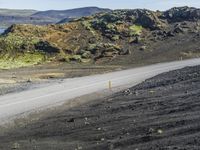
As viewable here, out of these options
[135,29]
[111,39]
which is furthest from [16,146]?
[135,29]

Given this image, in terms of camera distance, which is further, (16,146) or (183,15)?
(183,15)

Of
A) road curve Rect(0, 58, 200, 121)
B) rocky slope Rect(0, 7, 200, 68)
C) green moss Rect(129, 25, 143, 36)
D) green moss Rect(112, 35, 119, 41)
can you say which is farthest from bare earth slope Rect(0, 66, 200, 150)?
green moss Rect(129, 25, 143, 36)

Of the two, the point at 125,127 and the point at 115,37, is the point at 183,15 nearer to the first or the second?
the point at 115,37

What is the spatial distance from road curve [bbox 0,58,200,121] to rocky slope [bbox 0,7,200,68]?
10617 millimetres

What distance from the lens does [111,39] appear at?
8331cm

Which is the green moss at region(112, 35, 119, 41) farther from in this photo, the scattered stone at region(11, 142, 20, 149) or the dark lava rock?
the scattered stone at region(11, 142, 20, 149)

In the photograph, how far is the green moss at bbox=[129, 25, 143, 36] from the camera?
282ft

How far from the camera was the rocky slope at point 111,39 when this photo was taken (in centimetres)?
7519

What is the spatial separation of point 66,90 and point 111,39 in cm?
3812

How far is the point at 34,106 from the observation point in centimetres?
3641

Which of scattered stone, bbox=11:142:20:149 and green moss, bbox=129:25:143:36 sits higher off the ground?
green moss, bbox=129:25:143:36

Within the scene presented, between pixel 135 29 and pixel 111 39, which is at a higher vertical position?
pixel 135 29

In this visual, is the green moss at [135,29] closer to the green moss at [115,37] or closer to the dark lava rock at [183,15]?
the green moss at [115,37]

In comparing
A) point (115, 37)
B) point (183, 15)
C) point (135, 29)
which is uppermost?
point (183, 15)
